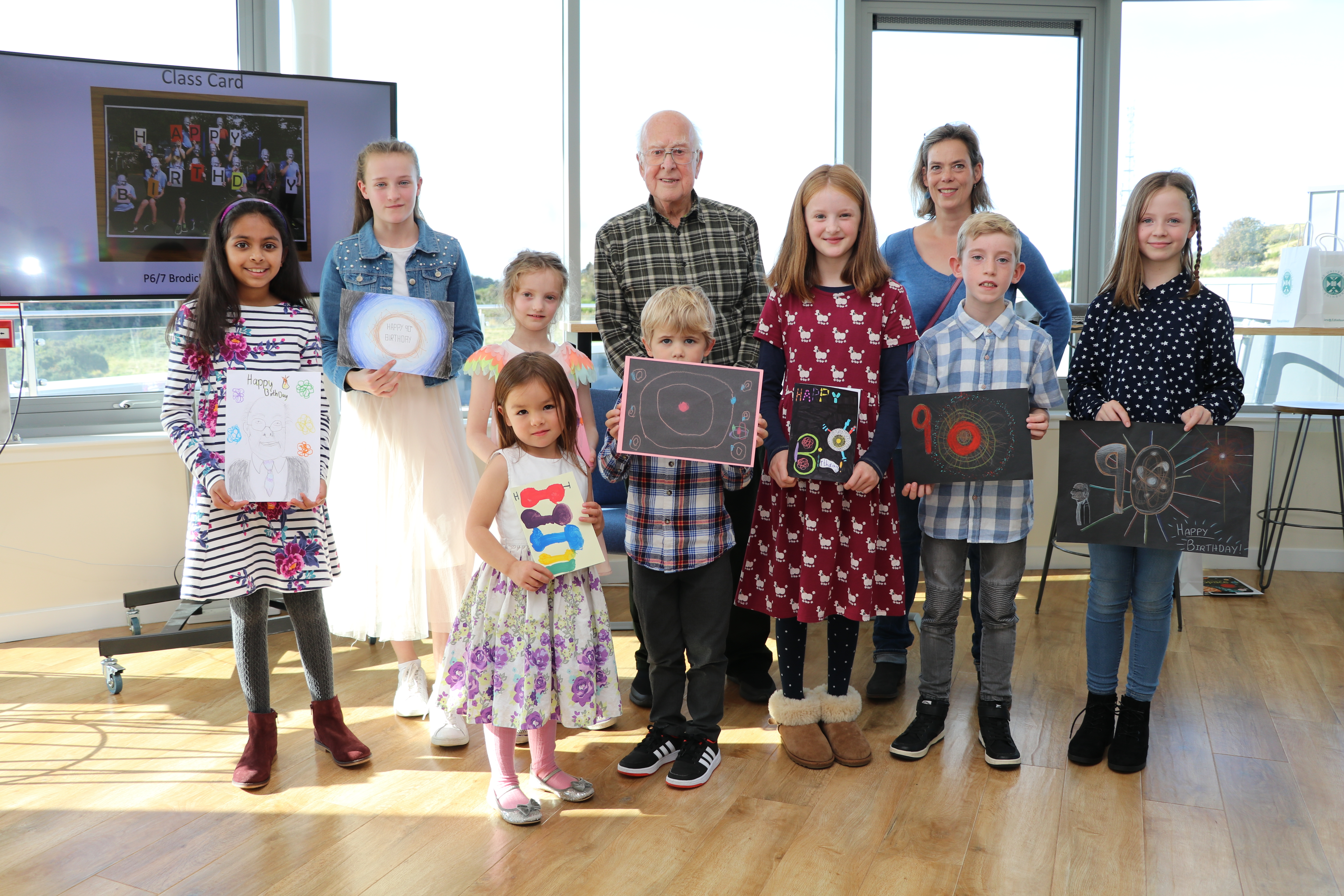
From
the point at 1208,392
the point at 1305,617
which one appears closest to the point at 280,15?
the point at 1208,392

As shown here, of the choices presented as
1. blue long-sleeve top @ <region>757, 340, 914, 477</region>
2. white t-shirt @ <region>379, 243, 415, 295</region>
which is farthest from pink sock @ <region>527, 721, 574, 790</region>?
white t-shirt @ <region>379, 243, 415, 295</region>

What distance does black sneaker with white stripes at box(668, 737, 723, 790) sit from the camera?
2.18 meters

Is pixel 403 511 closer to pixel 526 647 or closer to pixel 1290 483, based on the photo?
pixel 526 647

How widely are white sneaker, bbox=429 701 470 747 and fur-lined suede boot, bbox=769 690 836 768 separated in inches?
31.2

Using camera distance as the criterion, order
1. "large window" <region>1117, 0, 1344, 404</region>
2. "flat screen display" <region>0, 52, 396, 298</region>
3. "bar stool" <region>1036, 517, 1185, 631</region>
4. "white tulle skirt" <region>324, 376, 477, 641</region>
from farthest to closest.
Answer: "large window" <region>1117, 0, 1344, 404</region> → "bar stool" <region>1036, 517, 1185, 631</region> → "flat screen display" <region>0, 52, 396, 298</region> → "white tulle skirt" <region>324, 376, 477, 641</region>

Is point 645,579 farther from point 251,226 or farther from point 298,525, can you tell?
point 251,226

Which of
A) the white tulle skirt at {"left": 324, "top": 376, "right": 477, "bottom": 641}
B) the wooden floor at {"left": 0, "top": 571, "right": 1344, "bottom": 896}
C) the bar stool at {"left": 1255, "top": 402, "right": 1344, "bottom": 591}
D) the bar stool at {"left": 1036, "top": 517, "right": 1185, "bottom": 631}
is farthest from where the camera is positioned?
the bar stool at {"left": 1255, "top": 402, "right": 1344, "bottom": 591}

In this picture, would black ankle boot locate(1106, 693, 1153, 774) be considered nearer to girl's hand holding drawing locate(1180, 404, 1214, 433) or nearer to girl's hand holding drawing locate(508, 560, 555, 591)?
girl's hand holding drawing locate(1180, 404, 1214, 433)

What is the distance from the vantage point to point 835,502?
2.28 meters

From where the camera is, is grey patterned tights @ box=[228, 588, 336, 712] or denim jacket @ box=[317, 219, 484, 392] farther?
denim jacket @ box=[317, 219, 484, 392]

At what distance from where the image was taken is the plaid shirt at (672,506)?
216cm

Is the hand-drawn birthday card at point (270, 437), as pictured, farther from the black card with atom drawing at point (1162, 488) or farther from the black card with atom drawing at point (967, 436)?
the black card with atom drawing at point (1162, 488)

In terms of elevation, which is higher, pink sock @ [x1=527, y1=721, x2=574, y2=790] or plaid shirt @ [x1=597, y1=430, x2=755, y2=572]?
plaid shirt @ [x1=597, y1=430, x2=755, y2=572]

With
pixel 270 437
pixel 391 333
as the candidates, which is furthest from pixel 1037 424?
pixel 270 437
